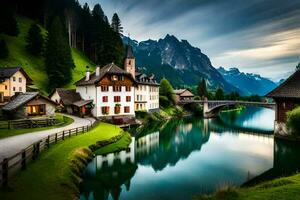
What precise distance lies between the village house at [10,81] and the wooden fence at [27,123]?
688 inches

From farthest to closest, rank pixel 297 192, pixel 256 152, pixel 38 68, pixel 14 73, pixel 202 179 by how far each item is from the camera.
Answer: pixel 38 68 < pixel 14 73 < pixel 256 152 < pixel 202 179 < pixel 297 192

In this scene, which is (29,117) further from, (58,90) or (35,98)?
(58,90)

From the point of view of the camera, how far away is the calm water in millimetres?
24047

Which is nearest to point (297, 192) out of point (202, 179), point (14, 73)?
point (202, 179)

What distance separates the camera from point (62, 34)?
291 feet

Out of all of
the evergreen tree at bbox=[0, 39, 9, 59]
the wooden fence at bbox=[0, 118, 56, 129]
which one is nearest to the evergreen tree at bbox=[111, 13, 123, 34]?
the evergreen tree at bbox=[0, 39, 9, 59]

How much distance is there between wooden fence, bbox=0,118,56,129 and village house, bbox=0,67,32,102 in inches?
688

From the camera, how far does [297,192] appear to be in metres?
15.6

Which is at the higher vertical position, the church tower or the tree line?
the tree line

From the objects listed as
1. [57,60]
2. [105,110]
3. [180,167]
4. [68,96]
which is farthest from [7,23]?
[180,167]

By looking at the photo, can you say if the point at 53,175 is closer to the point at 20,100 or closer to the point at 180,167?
the point at 180,167

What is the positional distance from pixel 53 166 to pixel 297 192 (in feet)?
58.5

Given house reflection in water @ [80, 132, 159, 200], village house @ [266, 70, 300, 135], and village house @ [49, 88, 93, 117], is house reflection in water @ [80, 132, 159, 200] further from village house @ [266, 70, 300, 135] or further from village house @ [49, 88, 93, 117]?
village house @ [266, 70, 300, 135]

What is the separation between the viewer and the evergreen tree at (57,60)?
76562 millimetres
